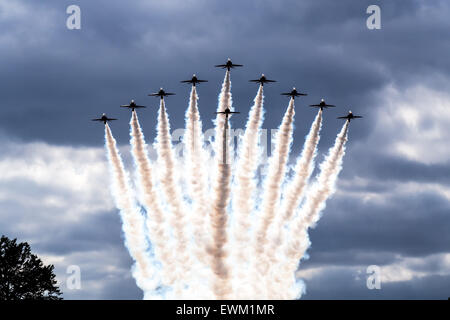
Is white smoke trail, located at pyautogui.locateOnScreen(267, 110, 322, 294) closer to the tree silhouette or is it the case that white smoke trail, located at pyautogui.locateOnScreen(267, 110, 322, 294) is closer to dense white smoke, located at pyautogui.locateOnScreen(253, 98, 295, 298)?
dense white smoke, located at pyautogui.locateOnScreen(253, 98, 295, 298)

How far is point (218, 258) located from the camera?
128 metres

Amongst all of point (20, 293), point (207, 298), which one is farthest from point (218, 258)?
point (20, 293)

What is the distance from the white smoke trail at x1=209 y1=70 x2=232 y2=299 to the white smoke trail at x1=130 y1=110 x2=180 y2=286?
Answer: 28.5 ft

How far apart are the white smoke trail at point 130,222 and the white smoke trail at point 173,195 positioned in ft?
17.7

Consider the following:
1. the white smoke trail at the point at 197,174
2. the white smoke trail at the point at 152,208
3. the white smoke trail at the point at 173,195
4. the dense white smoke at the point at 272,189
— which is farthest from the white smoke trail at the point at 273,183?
the white smoke trail at the point at 152,208

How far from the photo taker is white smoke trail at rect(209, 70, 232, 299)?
411 ft

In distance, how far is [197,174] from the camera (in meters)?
Answer: 130

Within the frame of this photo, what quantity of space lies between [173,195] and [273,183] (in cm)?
→ 1701

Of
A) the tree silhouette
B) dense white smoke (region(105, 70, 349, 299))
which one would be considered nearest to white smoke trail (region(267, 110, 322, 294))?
dense white smoke (region(105, 70, 349, 299))

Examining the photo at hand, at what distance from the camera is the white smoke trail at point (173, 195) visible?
130250mm

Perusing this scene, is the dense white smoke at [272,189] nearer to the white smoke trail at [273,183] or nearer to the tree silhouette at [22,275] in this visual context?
the white smoke trail at [273,183]
